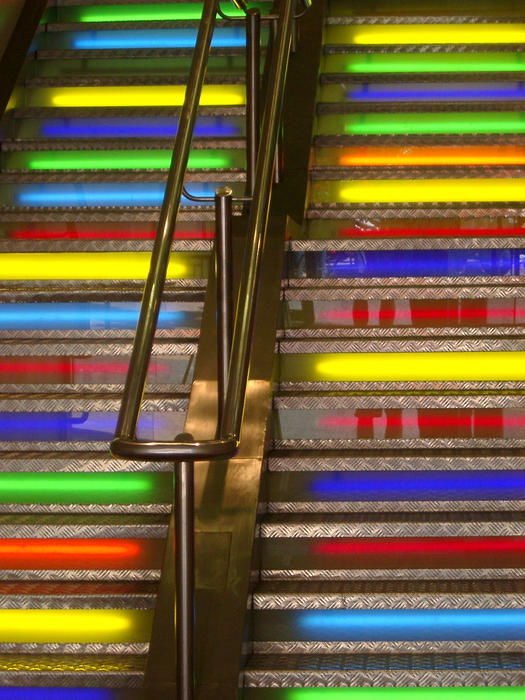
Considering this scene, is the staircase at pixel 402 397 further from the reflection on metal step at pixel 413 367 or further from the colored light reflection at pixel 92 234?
the colored light reflection at pixel 92 234

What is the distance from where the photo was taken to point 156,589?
3.08 metres

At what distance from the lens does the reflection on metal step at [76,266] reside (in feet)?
13.9

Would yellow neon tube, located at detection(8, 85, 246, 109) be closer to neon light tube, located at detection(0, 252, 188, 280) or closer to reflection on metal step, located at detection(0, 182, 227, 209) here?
reflection on metal step, located at detection(0, 182, 227, 209)

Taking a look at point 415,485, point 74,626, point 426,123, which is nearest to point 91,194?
point 426,123

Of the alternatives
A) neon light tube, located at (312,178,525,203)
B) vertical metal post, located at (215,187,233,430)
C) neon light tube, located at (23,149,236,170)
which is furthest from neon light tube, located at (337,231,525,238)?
vertical metal post, located at (215,187,233,430)

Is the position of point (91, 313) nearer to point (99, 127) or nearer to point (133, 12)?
point (99, 127)

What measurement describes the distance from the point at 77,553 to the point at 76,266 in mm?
1361

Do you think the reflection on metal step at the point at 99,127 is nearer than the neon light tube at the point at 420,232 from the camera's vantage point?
No

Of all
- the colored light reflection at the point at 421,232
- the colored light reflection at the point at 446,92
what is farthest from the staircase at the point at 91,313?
the colored light reflection at the point at 446,92

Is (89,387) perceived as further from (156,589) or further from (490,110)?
(490,110)

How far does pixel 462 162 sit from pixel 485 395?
145 centimetres

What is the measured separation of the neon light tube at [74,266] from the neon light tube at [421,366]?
0.83 m

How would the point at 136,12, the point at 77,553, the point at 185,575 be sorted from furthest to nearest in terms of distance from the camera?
1. the point at 136,12
2. the point at 77,553
3. the point at 185,575

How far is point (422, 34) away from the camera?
5.39 m
